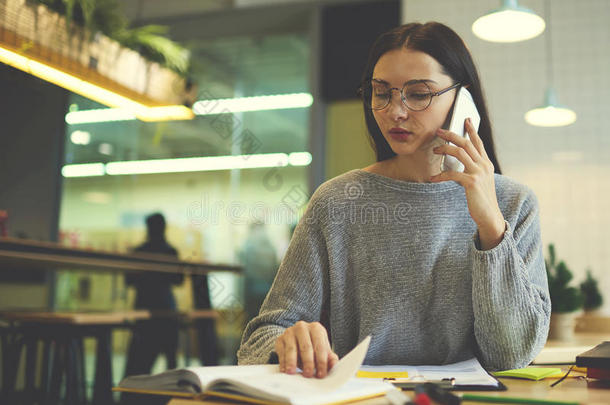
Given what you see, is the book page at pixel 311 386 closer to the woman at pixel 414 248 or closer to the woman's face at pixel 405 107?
the woman at pixel 414 248

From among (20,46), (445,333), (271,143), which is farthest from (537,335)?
(271,143)

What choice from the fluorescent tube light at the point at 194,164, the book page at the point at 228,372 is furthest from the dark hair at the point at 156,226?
the book page at the point at 228,372

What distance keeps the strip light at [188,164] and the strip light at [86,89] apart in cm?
124

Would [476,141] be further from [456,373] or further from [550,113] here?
[550,113]

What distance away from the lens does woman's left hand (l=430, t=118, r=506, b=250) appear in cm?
101

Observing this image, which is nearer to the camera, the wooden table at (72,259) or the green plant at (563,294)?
the green plant at (563,294)

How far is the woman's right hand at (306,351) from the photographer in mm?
830

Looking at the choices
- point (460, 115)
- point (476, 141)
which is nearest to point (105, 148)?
point (460, 115)

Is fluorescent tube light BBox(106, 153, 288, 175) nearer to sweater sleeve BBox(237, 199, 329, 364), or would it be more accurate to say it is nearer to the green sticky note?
sweater sleeve BBox(237, 199, 329, 364)

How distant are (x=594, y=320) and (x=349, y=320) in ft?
6.88

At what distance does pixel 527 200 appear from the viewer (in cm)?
125

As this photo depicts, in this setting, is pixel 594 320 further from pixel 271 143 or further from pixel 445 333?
pixel 271 143

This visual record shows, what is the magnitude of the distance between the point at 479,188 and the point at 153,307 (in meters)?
4.08

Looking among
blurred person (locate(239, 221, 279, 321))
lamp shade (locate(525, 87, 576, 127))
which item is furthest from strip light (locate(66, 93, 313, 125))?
lamp shade (locate(525, 87, 576, 127))
